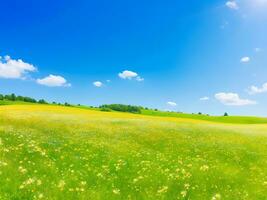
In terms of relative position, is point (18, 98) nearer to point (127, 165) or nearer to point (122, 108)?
point (122, 108)

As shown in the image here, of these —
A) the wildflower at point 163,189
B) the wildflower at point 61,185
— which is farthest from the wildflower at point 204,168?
the wildflower at point 61,185

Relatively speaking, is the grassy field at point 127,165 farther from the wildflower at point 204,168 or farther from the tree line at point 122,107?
the tree line at point 122,107

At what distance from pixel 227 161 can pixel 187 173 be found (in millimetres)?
5533

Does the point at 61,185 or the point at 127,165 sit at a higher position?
the point at 127,165

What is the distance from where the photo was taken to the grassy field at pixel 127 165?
22.3 metres

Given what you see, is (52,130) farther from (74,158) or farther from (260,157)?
(260,157)

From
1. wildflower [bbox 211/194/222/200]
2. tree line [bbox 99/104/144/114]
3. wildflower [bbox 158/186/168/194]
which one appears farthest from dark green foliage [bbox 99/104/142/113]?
wildflower [bbox 211/194/222/200]

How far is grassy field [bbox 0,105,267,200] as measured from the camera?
22.3 m

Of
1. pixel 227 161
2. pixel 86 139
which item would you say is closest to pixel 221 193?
pixel 227 161

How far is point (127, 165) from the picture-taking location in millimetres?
26875

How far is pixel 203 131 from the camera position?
144 ft

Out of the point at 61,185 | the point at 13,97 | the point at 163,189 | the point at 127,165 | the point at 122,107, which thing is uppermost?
the point at 13,97

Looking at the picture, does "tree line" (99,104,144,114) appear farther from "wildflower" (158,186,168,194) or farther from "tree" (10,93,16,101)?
Answer: "wildflower" (158,186,168,194)

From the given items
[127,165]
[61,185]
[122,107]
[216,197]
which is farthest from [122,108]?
[216,197]
